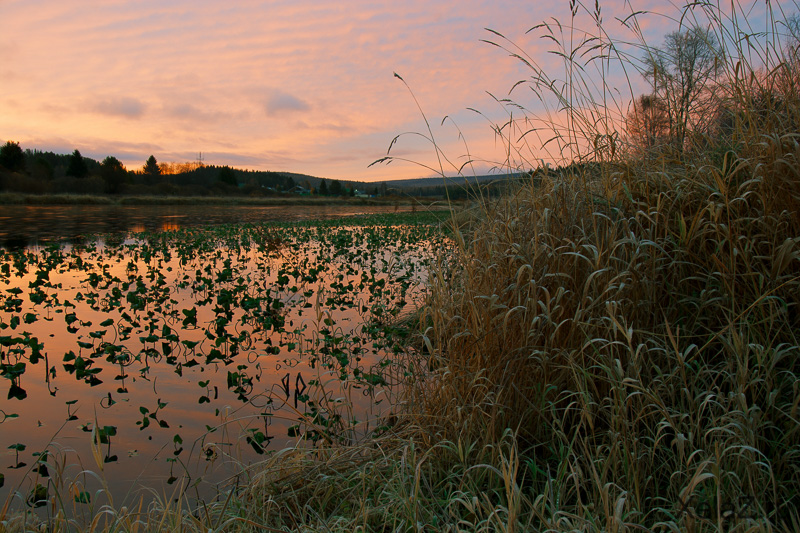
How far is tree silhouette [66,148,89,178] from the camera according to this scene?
2275 inches

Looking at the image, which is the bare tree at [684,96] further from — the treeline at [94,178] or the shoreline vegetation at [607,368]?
the treeline at [94,178]

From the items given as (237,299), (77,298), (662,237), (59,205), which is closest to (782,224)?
(662,237)

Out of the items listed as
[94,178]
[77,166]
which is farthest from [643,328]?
[77,166]

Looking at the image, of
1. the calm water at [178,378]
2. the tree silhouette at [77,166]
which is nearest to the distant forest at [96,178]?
the tree silhouette at [77,166]

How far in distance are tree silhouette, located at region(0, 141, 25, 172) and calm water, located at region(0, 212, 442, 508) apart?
59.4 meters

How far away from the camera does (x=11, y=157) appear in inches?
2072

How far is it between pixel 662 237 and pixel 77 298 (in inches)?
320

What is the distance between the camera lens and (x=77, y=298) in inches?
282

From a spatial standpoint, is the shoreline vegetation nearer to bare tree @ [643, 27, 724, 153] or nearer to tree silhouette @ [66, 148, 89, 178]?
bare tree @ [643, 27, 724, 153]

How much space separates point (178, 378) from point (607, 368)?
12.8 ft

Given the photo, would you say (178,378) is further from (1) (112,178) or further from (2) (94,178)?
(1) (112,178)

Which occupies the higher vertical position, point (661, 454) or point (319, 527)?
point (661, 454)

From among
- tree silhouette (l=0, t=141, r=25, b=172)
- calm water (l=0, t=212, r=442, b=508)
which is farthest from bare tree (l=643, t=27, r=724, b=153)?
tree silhouette (l=0, t=141, r=25, b=172)

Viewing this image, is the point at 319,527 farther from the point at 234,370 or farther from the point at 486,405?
the point at 234,370
